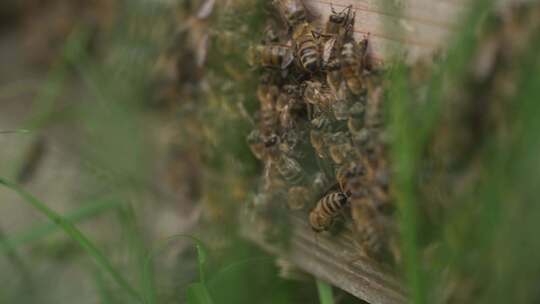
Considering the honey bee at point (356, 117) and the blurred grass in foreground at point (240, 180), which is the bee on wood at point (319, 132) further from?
the blurred grass in foreground at point (240, 180)

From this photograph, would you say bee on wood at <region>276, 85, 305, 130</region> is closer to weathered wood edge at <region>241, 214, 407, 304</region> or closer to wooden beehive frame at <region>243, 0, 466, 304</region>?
wooden beehive frame at <region>243, 0, 466, 304</region>

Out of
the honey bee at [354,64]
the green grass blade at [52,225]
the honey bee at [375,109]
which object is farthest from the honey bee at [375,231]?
the green grass blade at [52,225]

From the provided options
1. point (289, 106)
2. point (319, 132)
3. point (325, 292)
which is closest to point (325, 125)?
point (319, 132)

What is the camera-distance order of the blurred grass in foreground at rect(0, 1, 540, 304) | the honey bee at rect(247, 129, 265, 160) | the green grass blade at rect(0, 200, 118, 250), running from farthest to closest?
the green grass blade at rect(0, 200, 118, 250) → the honey bee at rect(247, 129, 265, 160) → the blurred grass in foreground at rect(0, 1, 540, 304)

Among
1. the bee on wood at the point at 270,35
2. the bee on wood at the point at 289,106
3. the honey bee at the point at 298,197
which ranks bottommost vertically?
the honey bee at the point at 298,197

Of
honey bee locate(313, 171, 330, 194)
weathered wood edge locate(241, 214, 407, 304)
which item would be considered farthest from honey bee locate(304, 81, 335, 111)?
weathered wood edge locate(241, 214, 407, 304)

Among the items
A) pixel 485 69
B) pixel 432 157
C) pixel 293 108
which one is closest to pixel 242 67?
pixel 293 108

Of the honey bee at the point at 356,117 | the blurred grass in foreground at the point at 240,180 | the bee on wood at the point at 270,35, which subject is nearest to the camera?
the blurred grass in foreground at the point at 240,180

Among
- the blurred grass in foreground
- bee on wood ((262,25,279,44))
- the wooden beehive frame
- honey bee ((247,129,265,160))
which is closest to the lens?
the blurred grass in foreground
